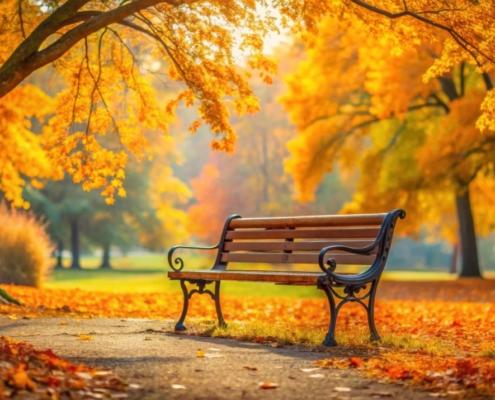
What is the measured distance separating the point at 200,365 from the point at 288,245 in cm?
263

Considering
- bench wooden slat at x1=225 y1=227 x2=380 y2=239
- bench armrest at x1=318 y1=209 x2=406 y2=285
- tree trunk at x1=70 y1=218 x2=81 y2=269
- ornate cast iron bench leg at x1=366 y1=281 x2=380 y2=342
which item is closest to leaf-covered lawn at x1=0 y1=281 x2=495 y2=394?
ornate cast iron bench leg at x1=366 y1=281 x2=380 y2=342

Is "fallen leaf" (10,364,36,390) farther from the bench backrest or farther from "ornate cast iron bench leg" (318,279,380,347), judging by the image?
the bench backrest

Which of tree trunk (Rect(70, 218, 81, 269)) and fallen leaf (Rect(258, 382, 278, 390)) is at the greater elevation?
tree trunk (Rect(70, 218, 81, 269))

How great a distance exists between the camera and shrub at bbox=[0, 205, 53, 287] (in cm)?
1709

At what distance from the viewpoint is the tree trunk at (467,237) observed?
89.4ft

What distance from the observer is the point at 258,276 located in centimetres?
816

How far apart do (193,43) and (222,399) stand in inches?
256

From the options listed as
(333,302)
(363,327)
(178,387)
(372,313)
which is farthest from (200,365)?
(363,327)

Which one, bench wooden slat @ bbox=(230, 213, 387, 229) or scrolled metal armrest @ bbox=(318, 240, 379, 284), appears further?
bench wooden slat @ bbox=(230, 213, 387, 229)

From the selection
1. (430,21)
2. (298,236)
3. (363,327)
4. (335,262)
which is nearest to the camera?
(335,262)

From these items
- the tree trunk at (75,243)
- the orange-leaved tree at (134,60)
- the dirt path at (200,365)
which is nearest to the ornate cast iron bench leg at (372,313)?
the dirt path at (200,365)

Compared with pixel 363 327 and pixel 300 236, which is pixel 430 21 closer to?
pixel 300 236

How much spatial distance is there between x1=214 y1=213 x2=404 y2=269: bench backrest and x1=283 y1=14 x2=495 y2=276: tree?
1283 cm

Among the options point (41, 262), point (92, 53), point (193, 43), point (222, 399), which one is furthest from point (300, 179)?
point (222, 399)
